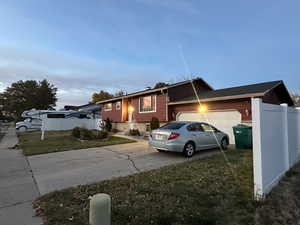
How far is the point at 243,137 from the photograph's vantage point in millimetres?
8898

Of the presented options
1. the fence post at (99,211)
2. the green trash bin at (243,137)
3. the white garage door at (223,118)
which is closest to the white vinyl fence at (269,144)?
the green trash bin at (243,137)

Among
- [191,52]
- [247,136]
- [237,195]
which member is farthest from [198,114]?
[237,195]

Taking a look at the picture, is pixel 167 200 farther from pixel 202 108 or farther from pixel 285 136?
pixel 202 108

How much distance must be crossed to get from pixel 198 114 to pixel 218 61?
1160 cm

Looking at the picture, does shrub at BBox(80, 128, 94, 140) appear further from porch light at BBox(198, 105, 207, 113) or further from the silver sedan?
porch light at BBox(198, 105, 207, 113)

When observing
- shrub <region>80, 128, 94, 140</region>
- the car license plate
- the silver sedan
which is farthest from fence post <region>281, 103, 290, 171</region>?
shrub <region>80, 128, 94, 140</region>

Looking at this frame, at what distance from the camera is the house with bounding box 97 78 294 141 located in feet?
35.6

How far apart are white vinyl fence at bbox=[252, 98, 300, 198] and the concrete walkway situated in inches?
159

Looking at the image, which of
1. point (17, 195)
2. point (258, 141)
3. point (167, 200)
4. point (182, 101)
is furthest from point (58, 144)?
point (258, 141)

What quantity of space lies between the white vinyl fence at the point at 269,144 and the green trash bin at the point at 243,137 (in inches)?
107

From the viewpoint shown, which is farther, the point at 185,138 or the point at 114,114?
the point at 114,114

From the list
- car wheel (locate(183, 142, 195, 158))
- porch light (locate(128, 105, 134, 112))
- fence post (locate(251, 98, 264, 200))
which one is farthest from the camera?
porch light (locate(128, 105, 134, 112))

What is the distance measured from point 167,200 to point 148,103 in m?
13.6

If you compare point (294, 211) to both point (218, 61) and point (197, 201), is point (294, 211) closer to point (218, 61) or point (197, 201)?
point (197, 201)
